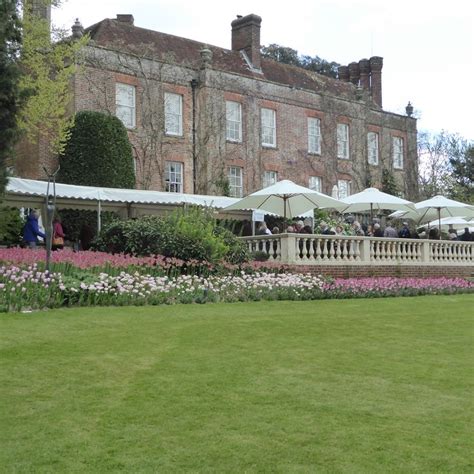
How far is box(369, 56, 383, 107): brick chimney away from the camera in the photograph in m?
39.4

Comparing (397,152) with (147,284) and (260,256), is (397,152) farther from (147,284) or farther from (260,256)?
(147,284)

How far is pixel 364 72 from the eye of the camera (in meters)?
40.4

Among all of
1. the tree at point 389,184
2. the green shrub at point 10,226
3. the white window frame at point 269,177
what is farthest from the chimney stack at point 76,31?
the tree at point 389,184

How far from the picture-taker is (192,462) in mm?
3566

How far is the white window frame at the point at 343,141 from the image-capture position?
34531mm

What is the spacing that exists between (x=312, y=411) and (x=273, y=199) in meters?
15.5

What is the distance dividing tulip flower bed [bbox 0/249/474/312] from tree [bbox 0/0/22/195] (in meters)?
2.06

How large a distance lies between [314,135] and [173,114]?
8.48 meters

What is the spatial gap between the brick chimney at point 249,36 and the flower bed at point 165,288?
18908mm

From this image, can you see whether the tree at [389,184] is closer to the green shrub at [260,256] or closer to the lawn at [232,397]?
the green shrub at [260,256]

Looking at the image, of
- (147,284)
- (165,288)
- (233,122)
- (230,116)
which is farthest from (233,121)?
(165,288)

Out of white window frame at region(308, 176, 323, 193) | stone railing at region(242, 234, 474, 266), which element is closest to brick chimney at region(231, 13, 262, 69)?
white window frame at region(308, 176, 323, 193)

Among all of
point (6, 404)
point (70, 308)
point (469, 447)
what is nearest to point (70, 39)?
point (70, 308)

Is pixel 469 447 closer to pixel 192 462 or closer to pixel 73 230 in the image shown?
pixel 192 462
